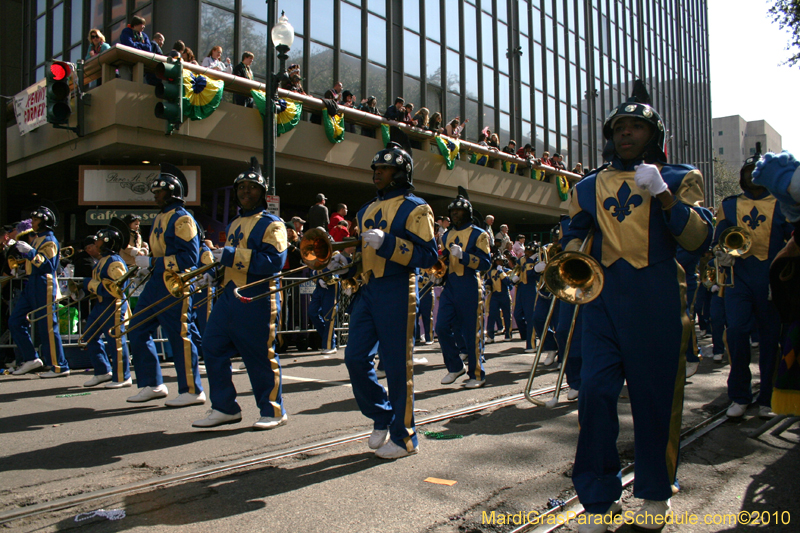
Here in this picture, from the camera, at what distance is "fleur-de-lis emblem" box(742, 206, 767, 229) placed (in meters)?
5.99

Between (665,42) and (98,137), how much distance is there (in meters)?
44.6

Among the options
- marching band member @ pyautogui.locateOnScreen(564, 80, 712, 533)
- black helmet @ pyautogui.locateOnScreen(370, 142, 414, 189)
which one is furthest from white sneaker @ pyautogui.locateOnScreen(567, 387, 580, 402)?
marching band member @ pyautogui.locateOnScreen(564, 80, 712, 533)

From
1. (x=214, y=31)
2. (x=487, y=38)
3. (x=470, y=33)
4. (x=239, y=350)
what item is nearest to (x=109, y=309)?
(x=239, y=350)

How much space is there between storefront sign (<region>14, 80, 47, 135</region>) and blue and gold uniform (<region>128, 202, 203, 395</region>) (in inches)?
435

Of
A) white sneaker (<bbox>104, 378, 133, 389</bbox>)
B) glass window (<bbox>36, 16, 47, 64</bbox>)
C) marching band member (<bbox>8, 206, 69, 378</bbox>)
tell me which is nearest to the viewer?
white sneaker (<bbox>104, 378, 133, 389</bbox>)

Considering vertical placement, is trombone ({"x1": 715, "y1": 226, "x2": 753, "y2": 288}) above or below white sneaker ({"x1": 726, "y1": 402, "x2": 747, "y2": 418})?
above

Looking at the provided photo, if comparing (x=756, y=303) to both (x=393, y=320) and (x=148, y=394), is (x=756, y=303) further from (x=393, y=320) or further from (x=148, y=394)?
(x=148, y=394)

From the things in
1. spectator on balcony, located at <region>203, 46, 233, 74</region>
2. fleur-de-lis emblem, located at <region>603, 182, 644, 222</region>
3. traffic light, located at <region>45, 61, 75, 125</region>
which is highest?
spectator on balcony, located at <region>203, 46, 233, 74</region>

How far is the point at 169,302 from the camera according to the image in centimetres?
683

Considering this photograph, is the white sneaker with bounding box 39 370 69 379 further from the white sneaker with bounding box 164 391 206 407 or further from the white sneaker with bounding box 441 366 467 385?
the white sneaker with bounding box 441 366 467 385

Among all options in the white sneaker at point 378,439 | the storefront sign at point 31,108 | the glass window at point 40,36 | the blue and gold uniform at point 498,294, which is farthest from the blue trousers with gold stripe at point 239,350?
the glass window at point 40,36

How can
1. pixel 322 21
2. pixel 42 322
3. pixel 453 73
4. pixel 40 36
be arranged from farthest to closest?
1. pixel 453 73
2. pixel 40 36
3. pixel 322 21
4. pixel 42 322

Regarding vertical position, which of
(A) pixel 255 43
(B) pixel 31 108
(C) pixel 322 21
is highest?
(C) pixel 322 21

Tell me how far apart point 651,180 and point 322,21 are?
63.4ft
